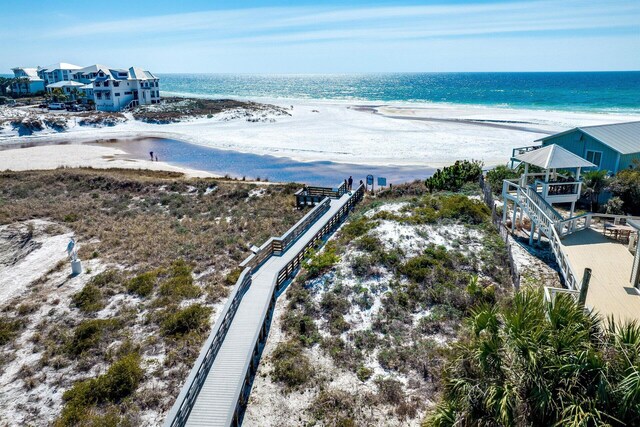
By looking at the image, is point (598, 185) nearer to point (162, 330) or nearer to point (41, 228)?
point (162, 330)

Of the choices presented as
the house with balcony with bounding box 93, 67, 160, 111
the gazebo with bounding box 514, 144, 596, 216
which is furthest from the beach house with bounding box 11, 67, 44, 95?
the gazebo with bounding box 514, 144, 596, 216

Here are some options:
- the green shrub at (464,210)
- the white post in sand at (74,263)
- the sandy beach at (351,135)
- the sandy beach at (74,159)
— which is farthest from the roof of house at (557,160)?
the sandy beach at (74,159)

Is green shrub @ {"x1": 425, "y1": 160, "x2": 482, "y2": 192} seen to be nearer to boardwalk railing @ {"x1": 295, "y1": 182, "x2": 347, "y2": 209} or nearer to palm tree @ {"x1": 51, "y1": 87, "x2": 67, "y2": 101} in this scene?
boardwalk railing @ {"x1": 295, "y1": 182, "x2": 347, "y2": 209}

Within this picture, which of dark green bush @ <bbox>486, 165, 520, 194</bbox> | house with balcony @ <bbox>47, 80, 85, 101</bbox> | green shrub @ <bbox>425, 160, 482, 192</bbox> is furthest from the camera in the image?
house with balcony @ <bbox>47, 80, 85, 101</bbox>

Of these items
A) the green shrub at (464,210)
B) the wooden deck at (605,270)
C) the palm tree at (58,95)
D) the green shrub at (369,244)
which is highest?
the palm tree at (58,95)

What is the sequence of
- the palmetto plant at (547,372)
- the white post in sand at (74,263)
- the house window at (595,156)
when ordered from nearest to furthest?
the palmetto plant at (547,372), the white post in sand at (74,263), the house window at (595,156)

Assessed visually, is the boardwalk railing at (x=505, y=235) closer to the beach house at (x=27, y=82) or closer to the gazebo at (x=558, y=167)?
the gazebo at (x=558, y=167)

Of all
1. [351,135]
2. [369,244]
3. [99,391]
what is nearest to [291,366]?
[99,391]
